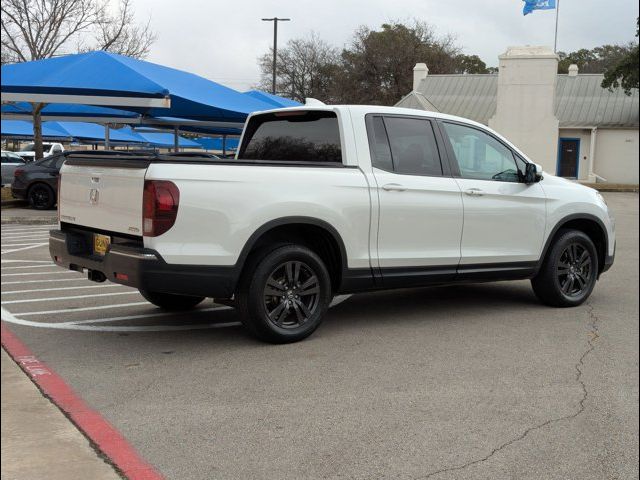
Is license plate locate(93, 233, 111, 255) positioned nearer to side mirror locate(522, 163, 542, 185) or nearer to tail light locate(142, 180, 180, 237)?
tail light locate(142, 180, 180, 237)

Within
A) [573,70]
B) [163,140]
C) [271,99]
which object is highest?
[573,70]

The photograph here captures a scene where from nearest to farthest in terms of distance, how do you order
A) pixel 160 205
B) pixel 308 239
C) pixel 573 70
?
pixel 160 205 → pixel 308 239 → pixel 573 70

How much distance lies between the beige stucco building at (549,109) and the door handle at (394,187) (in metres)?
33.8

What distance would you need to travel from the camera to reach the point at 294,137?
21.6 feet

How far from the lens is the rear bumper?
5.04 m

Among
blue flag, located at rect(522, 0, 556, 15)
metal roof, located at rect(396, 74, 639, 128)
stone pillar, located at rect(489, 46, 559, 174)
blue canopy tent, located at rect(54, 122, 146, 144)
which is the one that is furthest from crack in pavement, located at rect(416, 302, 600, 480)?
metal roof, located at rect(396, 74, 639, 128)

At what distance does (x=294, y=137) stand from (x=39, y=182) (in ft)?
44.5

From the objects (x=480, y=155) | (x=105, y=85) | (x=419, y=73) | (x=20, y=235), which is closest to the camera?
(x=480, y=155)

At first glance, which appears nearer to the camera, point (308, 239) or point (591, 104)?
point (308, 239)

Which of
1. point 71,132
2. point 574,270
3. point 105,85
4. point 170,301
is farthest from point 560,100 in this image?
point 170,301

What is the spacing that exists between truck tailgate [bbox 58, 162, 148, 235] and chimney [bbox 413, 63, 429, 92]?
42471 millimetres

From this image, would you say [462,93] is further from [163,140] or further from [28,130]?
[28,130]

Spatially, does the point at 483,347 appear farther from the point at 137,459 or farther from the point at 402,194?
the point at 137,459

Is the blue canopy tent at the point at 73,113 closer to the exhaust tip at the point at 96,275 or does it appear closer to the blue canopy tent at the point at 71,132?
the exhaust tip at the point at 96,275
